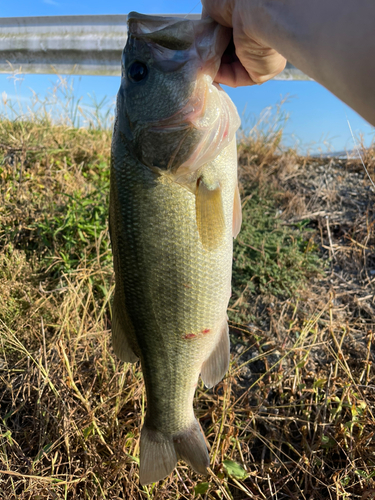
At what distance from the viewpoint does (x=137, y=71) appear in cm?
150

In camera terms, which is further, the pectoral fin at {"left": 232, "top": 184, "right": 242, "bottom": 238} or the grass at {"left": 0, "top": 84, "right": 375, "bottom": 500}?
the grass at {"left": 0, "top": 84, "right": 375, "bottom": 500}

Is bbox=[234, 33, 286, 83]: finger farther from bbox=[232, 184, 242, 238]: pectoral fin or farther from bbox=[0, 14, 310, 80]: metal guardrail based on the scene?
bbox=[0, 14, 310, 80]: metal guardrail

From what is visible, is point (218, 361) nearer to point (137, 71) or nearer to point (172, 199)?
point (172, 199)

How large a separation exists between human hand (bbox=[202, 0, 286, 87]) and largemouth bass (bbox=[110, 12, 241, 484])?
0.07 m

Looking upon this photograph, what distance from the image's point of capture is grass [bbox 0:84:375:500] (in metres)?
2.12

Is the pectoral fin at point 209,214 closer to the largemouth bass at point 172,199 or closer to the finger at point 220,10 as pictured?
the largemouth bass at point 172,199

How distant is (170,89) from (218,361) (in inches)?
50.2

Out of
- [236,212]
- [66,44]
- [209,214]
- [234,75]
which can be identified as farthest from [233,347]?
[66,44]

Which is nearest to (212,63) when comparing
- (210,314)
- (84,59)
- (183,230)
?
(183,230)

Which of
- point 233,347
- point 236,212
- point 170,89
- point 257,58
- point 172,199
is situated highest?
point 257,58

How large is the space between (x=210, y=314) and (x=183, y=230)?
0.41 meters

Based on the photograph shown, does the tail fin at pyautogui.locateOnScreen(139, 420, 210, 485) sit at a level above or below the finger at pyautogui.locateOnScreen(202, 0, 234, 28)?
below

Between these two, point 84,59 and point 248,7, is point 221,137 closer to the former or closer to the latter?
point 248,7

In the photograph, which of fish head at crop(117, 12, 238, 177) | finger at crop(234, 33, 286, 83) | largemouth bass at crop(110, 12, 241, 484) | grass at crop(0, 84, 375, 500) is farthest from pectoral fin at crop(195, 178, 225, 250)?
grass at crop(0, 84, 375, 500)
